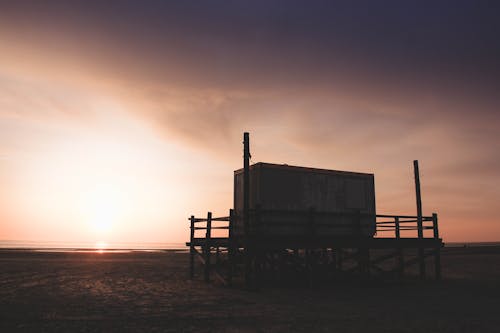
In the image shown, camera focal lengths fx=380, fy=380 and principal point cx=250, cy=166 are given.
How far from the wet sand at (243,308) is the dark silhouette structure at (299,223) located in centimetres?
143

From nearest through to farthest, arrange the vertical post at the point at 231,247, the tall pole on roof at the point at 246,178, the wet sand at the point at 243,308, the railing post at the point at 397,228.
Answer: the wet sand at the point at 243,308
the tall pole on roof at the point at 246,178
the vertical post at the point at 231,247
the railing post at the point at 397,228

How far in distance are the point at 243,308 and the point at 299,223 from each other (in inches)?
231

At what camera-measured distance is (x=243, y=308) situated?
10.4 meters

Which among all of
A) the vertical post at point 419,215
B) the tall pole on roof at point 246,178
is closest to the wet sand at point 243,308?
the vertical post at point 419,215

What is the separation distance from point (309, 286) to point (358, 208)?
4491 millimetres

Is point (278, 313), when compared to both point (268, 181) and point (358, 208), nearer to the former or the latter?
point (268, 181)

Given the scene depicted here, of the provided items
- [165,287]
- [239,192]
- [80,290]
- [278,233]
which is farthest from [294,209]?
[80,290]

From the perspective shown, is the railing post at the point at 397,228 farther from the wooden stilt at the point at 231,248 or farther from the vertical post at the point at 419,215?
the wooden stilt at the point at 231,248

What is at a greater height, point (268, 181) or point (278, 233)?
point (268, 181)

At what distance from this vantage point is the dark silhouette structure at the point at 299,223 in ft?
47.8

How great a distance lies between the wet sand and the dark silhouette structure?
143 centimetres

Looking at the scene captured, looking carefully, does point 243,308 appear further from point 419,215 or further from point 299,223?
point 419,215

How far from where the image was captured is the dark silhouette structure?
14562 millimetres

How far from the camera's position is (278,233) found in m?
15.4
